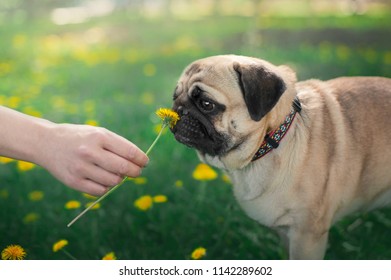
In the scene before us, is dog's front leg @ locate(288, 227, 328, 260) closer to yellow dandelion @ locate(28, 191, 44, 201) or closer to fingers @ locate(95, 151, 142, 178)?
fingers @ locate(95, 151, 142, 178)

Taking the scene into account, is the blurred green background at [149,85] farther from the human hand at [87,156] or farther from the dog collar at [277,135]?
the human hand at [87,156]

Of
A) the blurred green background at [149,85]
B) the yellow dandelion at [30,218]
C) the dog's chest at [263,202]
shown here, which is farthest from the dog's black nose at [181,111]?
the yellow dandelion at [30,218]

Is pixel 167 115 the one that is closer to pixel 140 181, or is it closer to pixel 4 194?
pixel 140 181

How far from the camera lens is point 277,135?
199 centimetres

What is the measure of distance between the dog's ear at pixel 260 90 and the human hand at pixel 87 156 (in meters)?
0.51

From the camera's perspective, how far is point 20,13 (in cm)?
1055

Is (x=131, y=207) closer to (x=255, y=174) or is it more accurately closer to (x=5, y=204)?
(x=5, y=204)

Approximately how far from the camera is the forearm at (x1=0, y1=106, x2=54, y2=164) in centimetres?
155

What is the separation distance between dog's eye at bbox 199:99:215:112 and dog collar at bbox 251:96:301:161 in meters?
0.25

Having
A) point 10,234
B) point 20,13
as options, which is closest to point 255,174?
point 10,234

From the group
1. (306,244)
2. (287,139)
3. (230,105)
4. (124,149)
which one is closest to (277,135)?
(287,139)

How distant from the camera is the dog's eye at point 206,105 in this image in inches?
76.2

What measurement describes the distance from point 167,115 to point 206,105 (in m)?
0.19

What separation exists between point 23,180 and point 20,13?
8.61 metres
